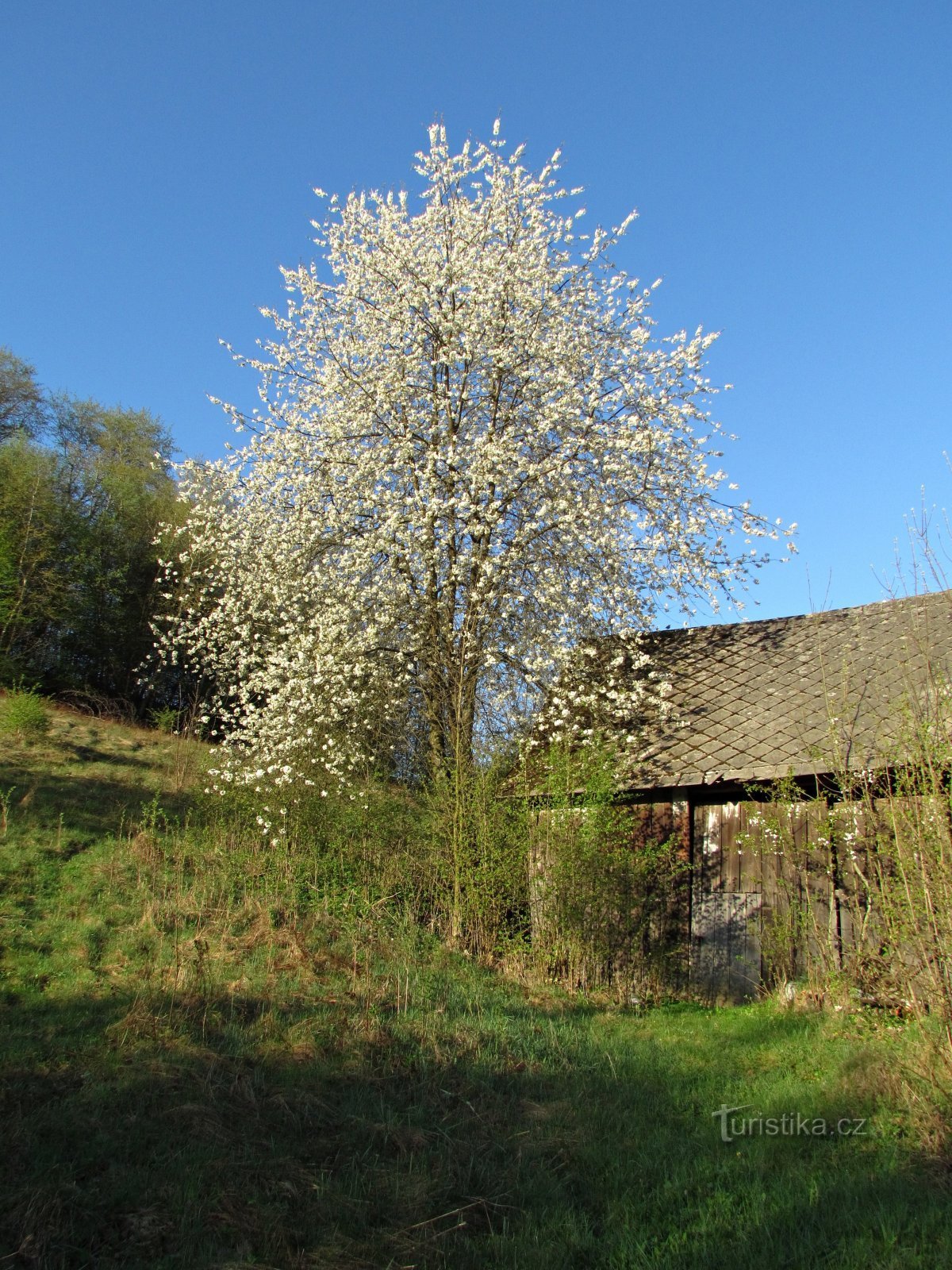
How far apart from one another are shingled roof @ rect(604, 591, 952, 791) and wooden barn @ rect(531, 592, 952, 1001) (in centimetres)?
3

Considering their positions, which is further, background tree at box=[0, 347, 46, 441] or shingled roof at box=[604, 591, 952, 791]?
background tree at box=[0, 347, 46, 441]

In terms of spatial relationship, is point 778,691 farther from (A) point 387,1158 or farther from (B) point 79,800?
(B) point 79,800

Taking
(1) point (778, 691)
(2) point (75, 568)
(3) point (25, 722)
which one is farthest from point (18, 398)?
(1) point (778, 691)

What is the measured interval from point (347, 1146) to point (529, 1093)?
1757 mm

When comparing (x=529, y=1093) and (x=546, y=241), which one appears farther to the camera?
(x=546, y=241)

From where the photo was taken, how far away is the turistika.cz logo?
6.27 m

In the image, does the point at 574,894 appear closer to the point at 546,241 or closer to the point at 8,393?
the point at 546,241

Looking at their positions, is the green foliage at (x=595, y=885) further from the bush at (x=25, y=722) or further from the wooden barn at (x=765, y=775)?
the bush at (x=25, y=722)

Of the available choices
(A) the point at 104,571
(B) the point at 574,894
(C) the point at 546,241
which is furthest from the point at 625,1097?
(A) the point at 104,571

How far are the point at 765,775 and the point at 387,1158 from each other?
23.1 ft

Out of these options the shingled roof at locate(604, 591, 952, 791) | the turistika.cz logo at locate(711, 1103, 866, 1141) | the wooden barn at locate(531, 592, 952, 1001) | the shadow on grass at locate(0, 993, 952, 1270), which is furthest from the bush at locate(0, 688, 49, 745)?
the turistika.cz logo at locate(711, 1103, 866, 1141)

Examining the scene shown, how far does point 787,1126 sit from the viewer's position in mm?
6453

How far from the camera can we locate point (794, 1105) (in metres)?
6.79

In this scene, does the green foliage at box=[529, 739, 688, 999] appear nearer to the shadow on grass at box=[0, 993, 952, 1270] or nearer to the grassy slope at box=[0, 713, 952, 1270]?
the grassy slope at box=[0, 713, 952, 1270]
